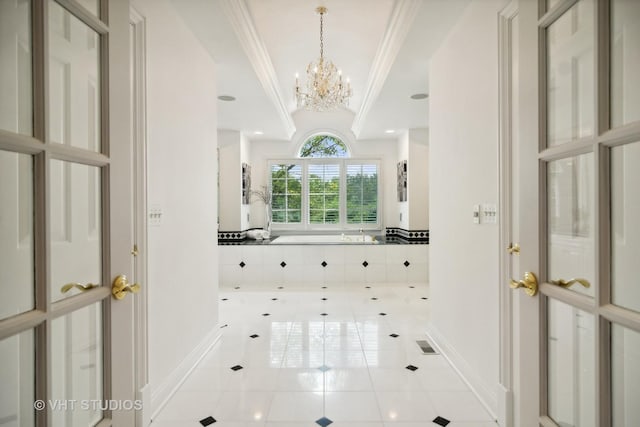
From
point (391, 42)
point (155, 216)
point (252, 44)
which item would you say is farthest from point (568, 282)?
point (252, 44)

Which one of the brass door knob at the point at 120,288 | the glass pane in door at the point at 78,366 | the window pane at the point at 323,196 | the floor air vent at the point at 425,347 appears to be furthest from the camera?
the window pane at the point at 323,196

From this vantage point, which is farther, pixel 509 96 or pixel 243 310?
pixel 243 310

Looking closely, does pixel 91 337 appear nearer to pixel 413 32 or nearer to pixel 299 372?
pixel 299 372

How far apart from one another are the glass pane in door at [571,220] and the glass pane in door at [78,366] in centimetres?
142

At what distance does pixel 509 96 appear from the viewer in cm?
182

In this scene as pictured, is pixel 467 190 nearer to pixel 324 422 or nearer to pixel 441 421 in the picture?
pixel 441 421

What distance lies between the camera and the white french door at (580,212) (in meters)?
0.79

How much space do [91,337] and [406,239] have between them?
544cm

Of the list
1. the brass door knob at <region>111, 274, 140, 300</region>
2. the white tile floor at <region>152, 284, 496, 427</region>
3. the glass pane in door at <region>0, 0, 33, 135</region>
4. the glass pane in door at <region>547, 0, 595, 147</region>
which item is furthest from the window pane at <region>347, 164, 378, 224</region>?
the glass pane in door at <region>0, 0, 33, 135</region>

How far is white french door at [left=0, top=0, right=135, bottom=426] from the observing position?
761 mm

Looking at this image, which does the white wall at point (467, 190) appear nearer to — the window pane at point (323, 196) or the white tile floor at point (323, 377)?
the white tile floor at point (323, 377)

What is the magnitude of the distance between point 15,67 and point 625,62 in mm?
1459

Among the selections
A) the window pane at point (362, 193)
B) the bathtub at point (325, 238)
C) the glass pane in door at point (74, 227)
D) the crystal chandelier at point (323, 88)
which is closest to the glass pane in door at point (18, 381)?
the glass pane in door at point (74, 227)

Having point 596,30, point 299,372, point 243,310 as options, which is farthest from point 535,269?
point 243,310
